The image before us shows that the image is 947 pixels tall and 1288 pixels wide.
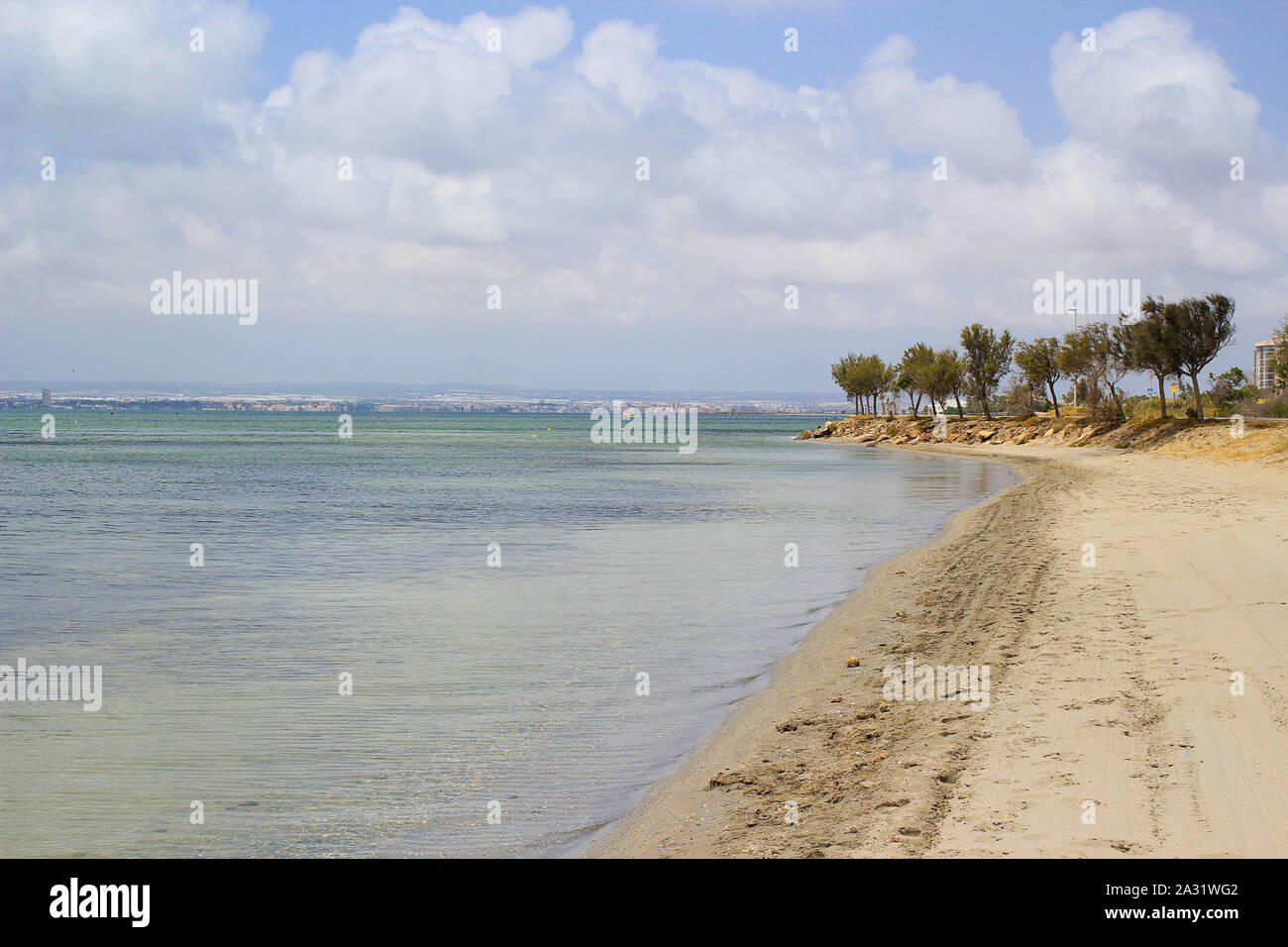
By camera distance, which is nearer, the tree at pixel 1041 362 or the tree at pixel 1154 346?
the tree at pixel 1154 346

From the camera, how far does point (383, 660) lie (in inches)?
438

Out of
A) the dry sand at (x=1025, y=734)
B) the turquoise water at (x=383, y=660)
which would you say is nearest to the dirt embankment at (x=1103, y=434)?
the turquoise water at (x=383, y=660)

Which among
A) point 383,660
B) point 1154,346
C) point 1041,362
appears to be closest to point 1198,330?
point 1154,346

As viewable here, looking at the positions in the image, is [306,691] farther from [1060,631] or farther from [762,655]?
[1060,631]

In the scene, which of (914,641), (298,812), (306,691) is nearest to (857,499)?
(914,641)

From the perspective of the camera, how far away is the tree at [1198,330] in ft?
194

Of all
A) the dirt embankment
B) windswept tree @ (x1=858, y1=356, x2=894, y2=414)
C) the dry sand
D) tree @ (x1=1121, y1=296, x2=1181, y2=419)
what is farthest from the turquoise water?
windswept tree @ (x1=858, y1=356, x2=894, y2=414)

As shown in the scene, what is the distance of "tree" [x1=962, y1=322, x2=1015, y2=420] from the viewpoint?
346 ft

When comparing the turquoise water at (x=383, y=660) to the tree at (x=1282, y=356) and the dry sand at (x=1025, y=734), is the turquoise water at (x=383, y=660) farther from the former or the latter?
the tree at (x=1282, y=356)

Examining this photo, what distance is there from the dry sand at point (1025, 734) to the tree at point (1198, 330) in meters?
50.6

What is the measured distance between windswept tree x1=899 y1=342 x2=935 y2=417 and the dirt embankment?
4275mm

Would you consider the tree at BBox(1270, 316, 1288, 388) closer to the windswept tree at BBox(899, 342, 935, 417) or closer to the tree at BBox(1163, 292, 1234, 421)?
the tree at BBox(1163, 292, 1234, 421)

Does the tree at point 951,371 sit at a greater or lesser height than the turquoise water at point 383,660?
greater
